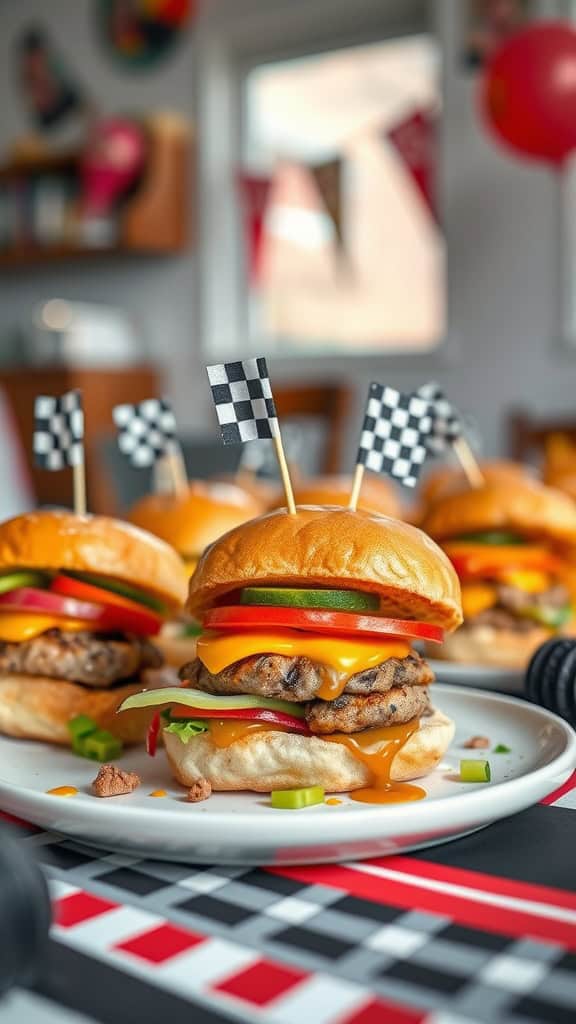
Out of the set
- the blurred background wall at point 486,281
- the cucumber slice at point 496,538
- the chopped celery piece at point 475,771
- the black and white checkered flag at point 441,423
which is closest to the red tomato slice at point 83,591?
the chopped celery piece at point 475,771

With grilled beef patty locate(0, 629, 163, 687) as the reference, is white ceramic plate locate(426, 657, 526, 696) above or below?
below

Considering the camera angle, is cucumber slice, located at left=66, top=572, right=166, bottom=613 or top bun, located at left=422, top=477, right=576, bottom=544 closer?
cucumber slice, located at left=66, top=572, right=166, bottom=613

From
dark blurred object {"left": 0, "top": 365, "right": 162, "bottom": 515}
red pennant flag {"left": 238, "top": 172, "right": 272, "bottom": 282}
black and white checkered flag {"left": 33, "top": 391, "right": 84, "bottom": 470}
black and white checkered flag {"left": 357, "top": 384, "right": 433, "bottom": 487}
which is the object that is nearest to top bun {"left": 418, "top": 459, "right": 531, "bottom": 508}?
black and white checkered flag {"left": 357, "top": 384, "right": 433, "bottom": 487}

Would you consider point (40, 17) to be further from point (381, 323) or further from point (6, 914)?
point (6, 914)

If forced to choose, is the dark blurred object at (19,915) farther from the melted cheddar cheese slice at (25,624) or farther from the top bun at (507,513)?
the top bun at (507,513)

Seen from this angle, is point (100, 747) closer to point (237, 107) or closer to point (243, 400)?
point (243, 400)

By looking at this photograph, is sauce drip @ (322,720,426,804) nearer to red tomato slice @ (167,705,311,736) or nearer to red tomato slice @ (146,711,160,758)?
red tomato slice @ (167,705,311,736)
